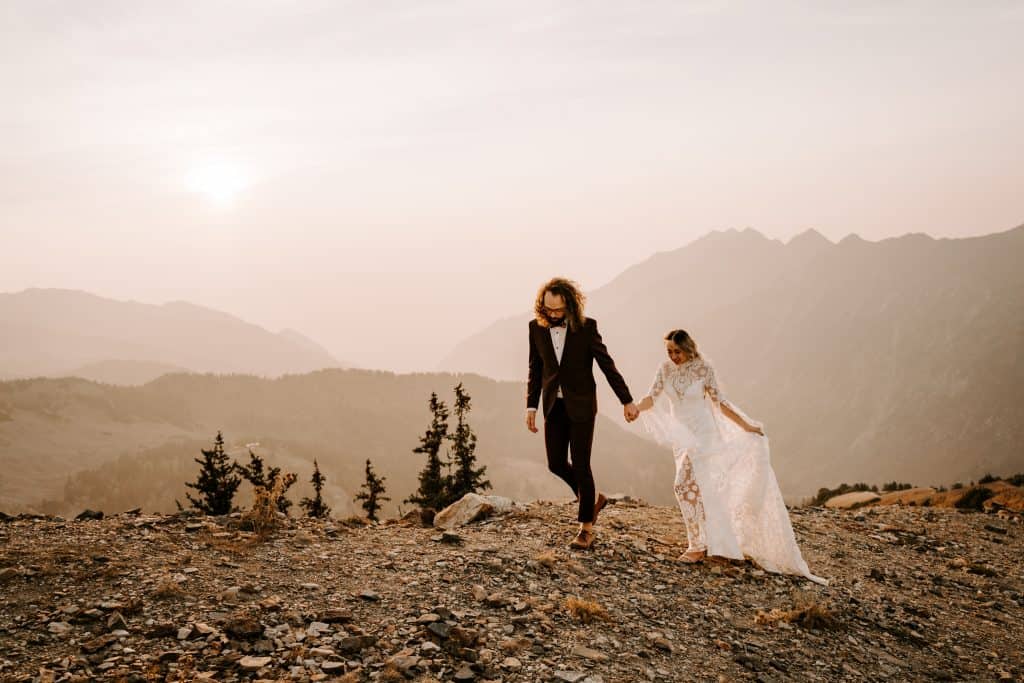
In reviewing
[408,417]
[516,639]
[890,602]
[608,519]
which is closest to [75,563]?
[516,639]

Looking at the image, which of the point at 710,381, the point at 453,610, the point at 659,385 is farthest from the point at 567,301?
the point at 453,610

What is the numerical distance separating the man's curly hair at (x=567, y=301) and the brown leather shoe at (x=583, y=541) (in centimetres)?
259

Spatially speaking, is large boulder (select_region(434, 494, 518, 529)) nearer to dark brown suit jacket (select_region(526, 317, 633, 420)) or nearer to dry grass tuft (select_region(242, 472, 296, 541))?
dry grass tuft (select_region(242, 472, 296, 541))

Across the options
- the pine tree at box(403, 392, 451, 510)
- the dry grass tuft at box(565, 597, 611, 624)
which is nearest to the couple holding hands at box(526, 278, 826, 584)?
the dry grass tuft at box(565, 597, 611, 624)

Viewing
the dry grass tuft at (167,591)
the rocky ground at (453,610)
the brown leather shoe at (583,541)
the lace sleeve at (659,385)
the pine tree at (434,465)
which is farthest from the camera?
the pine tree at (434,465)

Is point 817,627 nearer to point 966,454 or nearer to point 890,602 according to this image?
point 890,602

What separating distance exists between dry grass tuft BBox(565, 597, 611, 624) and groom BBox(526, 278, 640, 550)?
1.42m

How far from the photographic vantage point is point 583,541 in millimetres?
7086

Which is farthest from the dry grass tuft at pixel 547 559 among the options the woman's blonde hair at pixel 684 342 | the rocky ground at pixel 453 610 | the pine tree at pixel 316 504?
the pine tree at pixel 316 504

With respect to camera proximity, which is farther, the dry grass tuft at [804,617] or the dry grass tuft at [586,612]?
the dry grass tuft at [804,617]

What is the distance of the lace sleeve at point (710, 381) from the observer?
7.17 meters

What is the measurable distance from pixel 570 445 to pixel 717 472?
1.95m

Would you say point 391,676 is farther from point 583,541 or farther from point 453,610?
point 583,541

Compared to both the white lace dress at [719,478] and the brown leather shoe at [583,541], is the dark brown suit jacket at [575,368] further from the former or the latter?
the brown leather shoe at [583,541]
